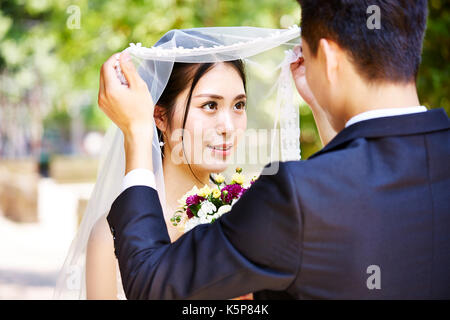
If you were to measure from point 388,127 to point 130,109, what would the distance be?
33.0 inches

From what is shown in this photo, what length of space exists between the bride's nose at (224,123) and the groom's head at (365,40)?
116 centimetres

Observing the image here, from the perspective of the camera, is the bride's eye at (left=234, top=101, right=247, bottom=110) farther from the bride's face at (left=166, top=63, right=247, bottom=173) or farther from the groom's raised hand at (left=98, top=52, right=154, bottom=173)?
the groom's raised hand at (left=98, top=52, right=154, bottom=173)

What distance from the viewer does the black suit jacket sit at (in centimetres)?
135

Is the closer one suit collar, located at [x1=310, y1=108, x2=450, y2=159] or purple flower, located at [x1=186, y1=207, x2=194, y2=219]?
suit collar, located at [x1=310, y1=108, x2=450, y2=159]

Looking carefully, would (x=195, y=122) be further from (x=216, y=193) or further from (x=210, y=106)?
(x=216, y=193)

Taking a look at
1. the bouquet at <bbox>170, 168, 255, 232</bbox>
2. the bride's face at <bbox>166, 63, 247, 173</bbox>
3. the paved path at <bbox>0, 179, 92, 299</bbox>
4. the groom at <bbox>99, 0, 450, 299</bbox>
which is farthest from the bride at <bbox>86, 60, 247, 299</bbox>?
the paved path at <bbox>0, 179, 92, 299</bbox>

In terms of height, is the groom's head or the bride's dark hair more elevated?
the bride's dark hair

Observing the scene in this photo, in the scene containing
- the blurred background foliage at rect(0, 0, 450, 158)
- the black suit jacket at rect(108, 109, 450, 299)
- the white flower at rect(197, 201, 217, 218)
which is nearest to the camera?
the black suit jacket at rect(108, 109, 450, 299)

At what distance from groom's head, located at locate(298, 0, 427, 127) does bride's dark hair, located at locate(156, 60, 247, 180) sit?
125 centimetres

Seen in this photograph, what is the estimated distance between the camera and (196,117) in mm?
2648

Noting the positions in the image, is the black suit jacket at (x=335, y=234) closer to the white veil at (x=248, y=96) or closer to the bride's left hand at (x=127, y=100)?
the bride's left hand at (x=127, y=100)

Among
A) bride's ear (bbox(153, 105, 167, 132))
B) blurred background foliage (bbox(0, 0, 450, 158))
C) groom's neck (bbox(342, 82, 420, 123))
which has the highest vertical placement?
blurred background foliage (bbox(0, 0, 450, 158))

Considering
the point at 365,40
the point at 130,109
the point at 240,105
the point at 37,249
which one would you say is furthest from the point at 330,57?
the point at 37,249
